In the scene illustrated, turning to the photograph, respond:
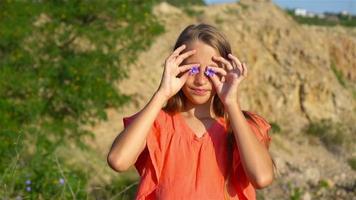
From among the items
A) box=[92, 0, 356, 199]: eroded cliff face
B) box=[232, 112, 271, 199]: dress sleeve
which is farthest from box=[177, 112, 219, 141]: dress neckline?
box=[92, 0, 356, 199]: eroded cliff face

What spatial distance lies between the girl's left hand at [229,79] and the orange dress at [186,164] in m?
0.13

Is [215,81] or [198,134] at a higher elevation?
[215,81]

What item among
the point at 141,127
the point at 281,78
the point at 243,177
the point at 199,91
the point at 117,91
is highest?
the point at 199,91

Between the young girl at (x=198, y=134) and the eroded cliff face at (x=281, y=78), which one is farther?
the eroded cliff face at (x=281, y=78)

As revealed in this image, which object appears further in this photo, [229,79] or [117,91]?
[117,91]

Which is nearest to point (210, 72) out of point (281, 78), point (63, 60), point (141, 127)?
point (141, 127)

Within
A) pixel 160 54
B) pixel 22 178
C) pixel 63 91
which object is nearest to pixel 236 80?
pixel 22 178

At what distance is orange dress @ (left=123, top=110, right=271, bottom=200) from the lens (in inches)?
88.9

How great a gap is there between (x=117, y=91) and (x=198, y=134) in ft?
23.8

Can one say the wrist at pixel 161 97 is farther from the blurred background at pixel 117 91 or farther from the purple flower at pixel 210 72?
the blurred background at pixel 117 91

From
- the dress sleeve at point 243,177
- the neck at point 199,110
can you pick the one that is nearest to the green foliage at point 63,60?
the neck at point 199,110

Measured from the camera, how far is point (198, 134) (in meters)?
2.36

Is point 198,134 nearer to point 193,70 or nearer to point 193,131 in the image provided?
point 193,131

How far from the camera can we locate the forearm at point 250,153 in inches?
86.9
